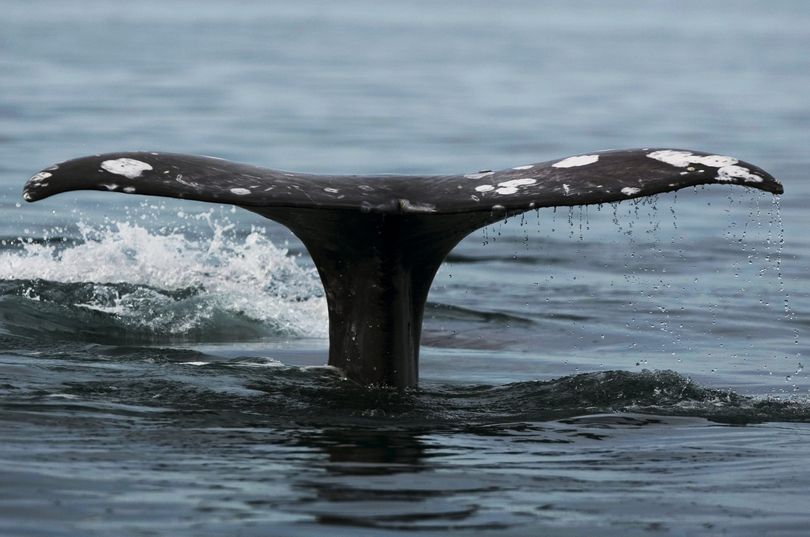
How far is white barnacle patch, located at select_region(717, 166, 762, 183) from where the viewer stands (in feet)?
20.4

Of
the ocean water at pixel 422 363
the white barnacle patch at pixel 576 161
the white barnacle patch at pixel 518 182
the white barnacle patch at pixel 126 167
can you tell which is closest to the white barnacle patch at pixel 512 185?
the white barnacle patch at pixel 518 182

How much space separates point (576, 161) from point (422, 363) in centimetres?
280

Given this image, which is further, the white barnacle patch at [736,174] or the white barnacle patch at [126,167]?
the white barnacle patch at [126,167]

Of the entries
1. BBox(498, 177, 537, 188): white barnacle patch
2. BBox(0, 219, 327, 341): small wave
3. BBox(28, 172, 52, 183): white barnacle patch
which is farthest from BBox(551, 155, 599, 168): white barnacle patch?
BBox(0, 219, 327, 341): small wave

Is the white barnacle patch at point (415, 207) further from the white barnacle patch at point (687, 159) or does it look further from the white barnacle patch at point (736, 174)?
the white barnacle patch at point (736, 174)

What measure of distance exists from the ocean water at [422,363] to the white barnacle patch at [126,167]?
1074 millimetres

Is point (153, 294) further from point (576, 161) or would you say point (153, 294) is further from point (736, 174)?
point (736, 174)

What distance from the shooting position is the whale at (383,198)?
→ 21.0ft

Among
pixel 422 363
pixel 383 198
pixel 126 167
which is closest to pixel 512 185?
pixel 383 198

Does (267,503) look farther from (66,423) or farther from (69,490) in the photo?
(66,423)

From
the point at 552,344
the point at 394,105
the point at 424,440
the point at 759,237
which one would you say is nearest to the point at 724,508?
the point at 424,440

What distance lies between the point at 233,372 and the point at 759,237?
917 cm

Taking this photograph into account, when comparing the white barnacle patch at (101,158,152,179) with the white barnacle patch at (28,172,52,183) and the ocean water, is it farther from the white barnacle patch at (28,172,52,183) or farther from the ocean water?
the ocean water

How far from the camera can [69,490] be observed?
579 cm
